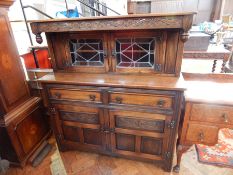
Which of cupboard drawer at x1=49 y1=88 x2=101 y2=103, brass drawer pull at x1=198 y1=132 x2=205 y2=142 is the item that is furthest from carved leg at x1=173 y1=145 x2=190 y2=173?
cupboard drawer at x1=49 y1=88 x2=101 y2=103

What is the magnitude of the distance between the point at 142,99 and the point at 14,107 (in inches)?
46.3

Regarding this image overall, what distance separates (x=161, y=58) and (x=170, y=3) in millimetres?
7922

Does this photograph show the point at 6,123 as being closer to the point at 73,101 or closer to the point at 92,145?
the point at 73,101

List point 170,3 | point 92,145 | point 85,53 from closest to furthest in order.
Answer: point 85,53 → point 92,145 → point 170,3

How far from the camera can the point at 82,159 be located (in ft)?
5.45

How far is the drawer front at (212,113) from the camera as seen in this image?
1.14 meters

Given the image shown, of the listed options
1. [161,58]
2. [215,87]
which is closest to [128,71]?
[161,58]

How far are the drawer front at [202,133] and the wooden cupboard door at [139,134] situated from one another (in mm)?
202

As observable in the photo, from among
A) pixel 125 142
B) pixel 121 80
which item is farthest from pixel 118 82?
pixel 125 142

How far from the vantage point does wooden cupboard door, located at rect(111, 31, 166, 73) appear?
1.24 metres

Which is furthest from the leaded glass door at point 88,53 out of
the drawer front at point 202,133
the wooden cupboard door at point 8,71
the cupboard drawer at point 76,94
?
the drawer front at point 202,133

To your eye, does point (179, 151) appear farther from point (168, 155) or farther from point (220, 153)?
point (220, 153)

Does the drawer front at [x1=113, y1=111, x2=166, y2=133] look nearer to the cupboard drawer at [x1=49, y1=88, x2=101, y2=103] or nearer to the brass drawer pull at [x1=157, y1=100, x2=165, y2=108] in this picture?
the brass drawer pull at [x1=157, y1=100, x2=165, y2=108]

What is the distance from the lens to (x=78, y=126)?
1.49 meters
